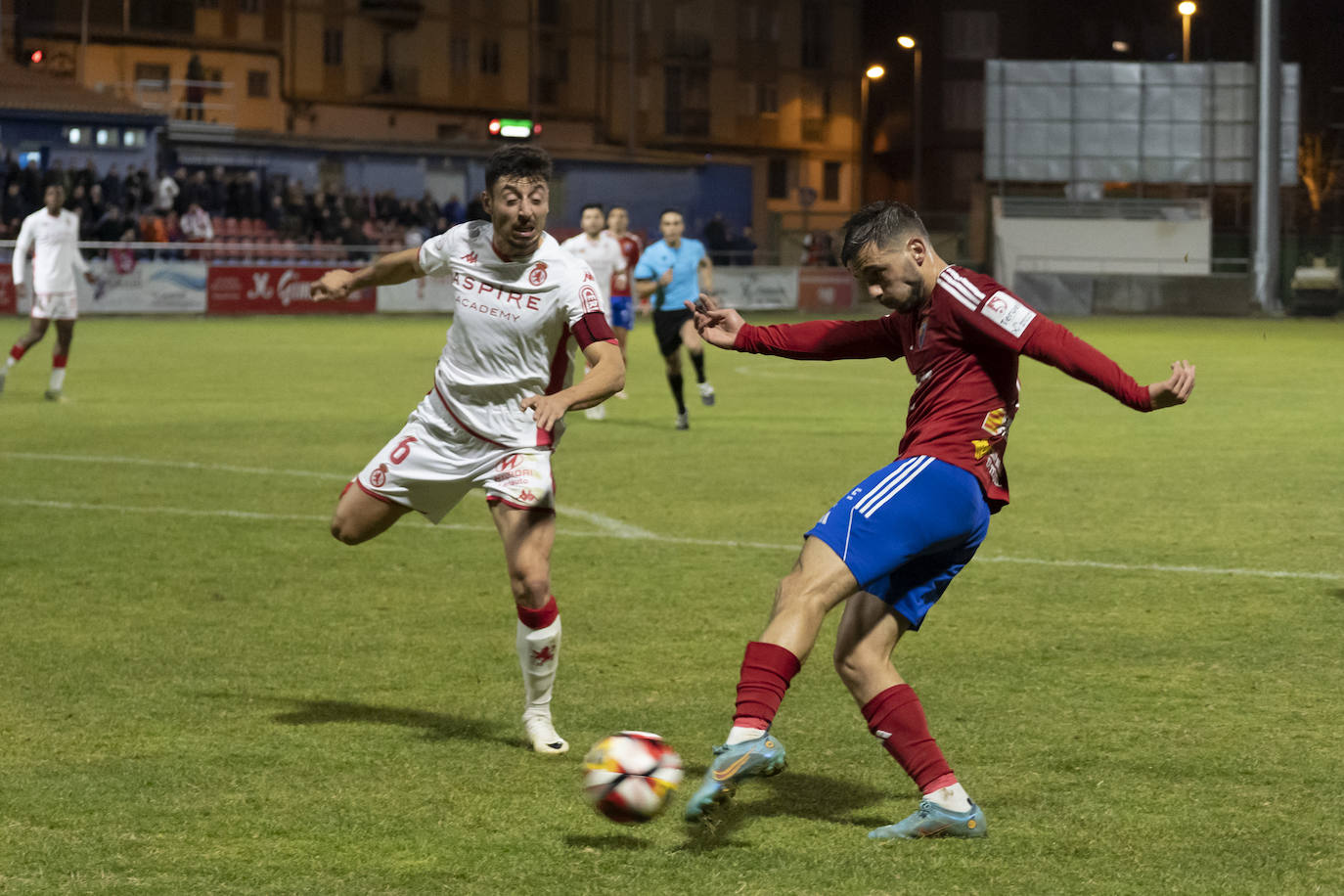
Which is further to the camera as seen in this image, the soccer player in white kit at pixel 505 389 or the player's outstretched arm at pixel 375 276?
the player's outstretched arm at pixel 375 276

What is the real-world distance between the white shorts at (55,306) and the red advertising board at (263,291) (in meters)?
17.0

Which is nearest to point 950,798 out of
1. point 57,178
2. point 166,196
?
point 166,196

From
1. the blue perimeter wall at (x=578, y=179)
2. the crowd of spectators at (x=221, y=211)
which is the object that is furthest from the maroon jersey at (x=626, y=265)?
the blue perimeter wall at (x=578, y=179)

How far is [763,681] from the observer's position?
4438 millimetres

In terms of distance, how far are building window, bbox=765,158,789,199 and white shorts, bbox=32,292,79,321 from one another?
6373 centimetres

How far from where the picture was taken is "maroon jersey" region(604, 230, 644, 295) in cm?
1966

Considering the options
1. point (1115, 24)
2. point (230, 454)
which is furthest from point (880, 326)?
point (1115, 24)

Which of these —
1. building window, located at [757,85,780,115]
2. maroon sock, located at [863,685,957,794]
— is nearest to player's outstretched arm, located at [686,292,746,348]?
maroon sock, located at [863,685,957,794]

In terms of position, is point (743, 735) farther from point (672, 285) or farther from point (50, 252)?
point (50, 252)

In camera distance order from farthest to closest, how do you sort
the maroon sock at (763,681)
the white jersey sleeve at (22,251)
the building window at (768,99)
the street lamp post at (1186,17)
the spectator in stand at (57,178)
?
the building window at (768,99)
the street lamp post at (1186,17)
the spectator in stand at (57,178)
the white jersey sleeve at (22,251)
the maroon sock at (763,681)

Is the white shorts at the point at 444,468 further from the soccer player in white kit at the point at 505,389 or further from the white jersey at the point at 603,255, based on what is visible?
the white jersey at the point at 603,255

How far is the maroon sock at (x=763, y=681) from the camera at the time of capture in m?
4.38

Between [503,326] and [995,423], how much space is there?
6.49 feet

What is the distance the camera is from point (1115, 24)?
8406cm
